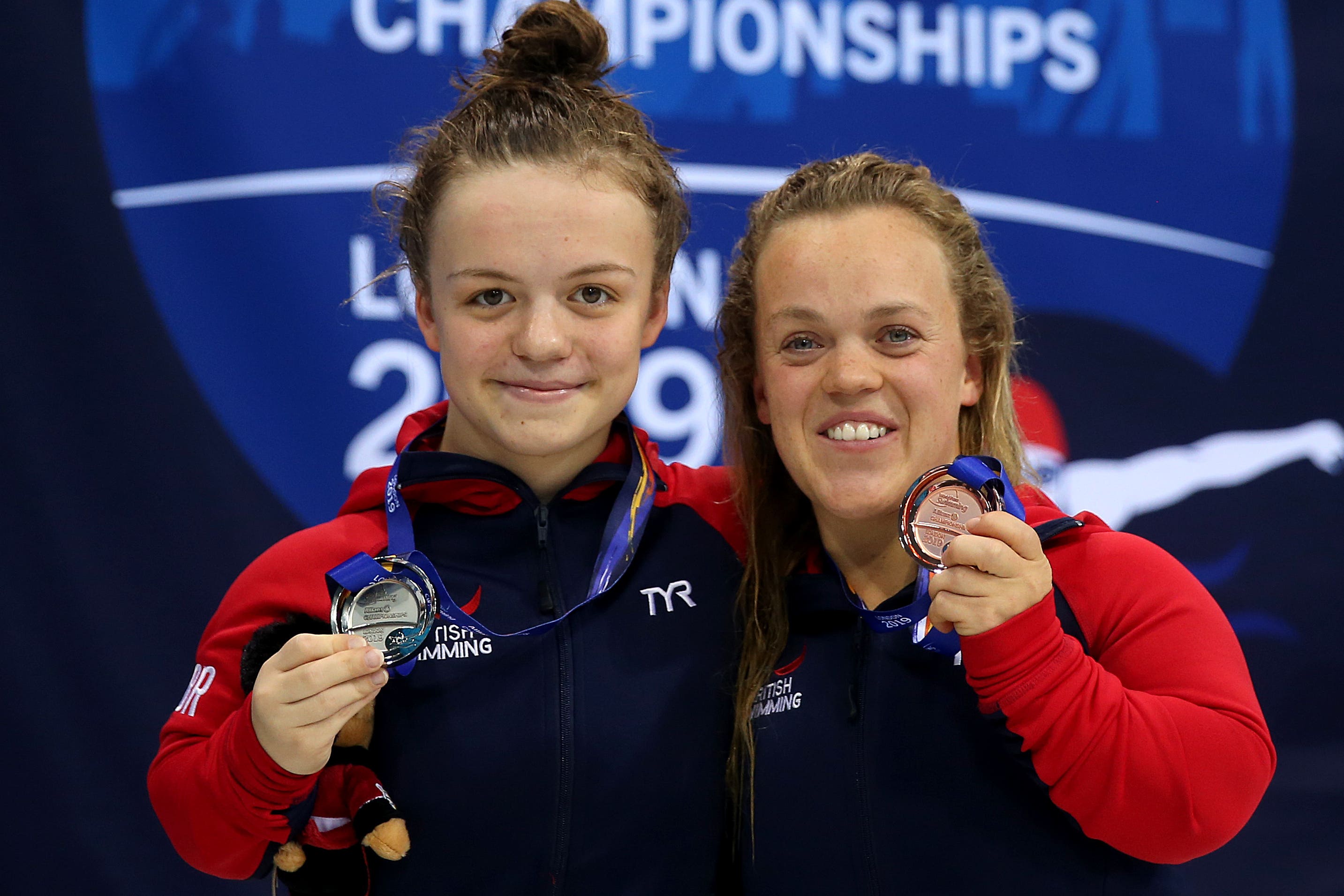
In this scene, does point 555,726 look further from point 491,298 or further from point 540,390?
point 491,298

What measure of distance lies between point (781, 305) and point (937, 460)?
341 mm

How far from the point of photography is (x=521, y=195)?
1.73 metres

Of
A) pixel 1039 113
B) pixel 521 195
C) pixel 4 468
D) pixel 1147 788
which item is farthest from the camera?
pixel 1039 113

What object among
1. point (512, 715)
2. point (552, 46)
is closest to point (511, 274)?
point (552, 46)

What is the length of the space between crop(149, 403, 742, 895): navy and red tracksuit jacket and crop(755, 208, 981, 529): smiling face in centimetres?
30

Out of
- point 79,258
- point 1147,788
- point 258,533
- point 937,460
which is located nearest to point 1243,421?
point 937,460

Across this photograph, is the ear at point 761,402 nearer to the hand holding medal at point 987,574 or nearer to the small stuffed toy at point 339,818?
the hand holding medal at point 987,574

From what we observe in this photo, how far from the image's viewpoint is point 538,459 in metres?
1.86

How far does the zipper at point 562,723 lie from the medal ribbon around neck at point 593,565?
0.03 metres

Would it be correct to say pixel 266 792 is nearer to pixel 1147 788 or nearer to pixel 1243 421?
pixel 1147 788

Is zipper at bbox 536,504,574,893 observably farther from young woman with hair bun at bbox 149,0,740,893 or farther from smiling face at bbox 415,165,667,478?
smiling face at bbox 415,165,667,478

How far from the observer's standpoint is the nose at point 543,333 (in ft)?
5.54

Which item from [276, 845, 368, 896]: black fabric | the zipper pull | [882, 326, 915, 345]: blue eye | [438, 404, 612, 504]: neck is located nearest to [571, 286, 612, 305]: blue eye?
[438, 404, 612, 504]: neck

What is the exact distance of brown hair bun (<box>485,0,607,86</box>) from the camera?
1856mm
